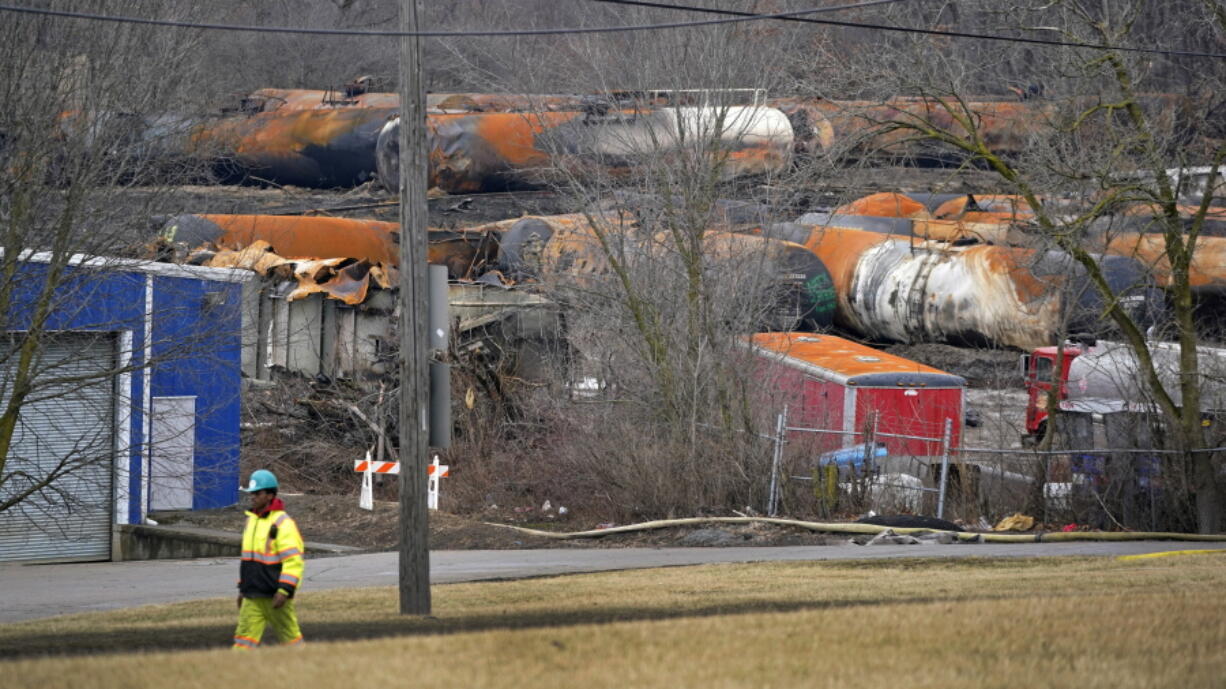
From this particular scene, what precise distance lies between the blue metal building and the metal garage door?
0.07ft

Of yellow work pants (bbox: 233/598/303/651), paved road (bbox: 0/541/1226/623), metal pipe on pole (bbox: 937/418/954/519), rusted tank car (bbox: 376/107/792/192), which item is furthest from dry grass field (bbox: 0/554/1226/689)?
rusted tank car (bbox: 376/107/792/192)

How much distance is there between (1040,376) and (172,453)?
55.3ft

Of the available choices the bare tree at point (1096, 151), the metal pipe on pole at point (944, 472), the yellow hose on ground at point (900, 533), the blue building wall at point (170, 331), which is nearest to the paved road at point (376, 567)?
the yellow hose on ground at point (900, 533)

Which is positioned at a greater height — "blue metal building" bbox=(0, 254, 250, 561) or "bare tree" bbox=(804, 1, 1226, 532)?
"bare tree" bbox=(804, 1, 1226, 532)

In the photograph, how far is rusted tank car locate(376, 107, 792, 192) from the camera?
83.2 feet

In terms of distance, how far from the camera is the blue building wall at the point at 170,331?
1750 centimetres

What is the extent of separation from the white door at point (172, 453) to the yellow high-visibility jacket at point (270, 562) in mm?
12830

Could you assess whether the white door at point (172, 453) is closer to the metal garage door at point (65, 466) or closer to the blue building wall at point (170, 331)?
the blue building wall at point (170, 331)

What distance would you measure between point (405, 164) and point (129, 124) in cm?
749

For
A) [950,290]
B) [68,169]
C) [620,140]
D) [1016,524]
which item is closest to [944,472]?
[1016,524]

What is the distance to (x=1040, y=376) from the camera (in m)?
28.6

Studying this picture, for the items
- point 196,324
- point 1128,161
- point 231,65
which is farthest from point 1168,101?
point 231,65

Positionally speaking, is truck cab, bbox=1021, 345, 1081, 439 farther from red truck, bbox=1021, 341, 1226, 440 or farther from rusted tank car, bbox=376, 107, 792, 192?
rusted tank car, bbox=376, 107, 792, 192

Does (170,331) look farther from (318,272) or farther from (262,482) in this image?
(262,482)
